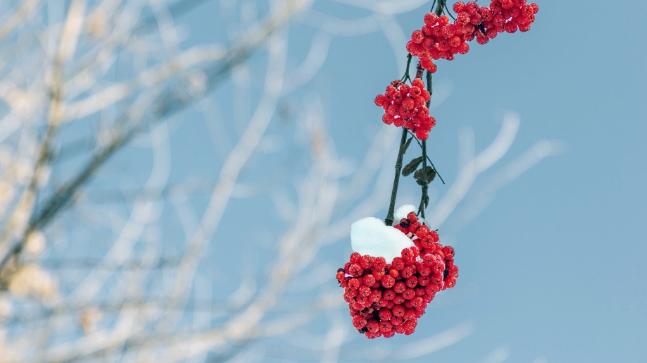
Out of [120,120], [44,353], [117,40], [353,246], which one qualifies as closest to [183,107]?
[120,120]

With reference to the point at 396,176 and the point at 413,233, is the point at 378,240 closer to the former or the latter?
the point at 413,233

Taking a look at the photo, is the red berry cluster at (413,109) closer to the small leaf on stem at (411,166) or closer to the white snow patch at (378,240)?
the small leaf on stem at (411,166)

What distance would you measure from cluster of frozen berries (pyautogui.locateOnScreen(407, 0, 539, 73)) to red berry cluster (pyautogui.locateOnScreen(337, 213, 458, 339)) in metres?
0.41

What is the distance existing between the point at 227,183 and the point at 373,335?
9.84 ft

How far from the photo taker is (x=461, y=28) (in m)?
1.39

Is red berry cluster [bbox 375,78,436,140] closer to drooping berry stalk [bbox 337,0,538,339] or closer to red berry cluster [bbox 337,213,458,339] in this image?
drooping berry stalk [bbox 337,0,538,339]

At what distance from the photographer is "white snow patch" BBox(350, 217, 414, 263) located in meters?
1.35

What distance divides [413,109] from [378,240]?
306 mm

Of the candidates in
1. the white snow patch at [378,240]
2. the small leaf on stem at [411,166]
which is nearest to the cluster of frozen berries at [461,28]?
the small leaf on stem at [411,166]

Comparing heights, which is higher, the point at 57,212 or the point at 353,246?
the point at 57,212

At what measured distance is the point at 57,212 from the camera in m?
3.11

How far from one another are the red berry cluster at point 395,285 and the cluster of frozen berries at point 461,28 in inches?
16.0

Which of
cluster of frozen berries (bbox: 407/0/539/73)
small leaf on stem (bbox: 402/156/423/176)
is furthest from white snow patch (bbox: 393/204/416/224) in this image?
cluster of frozen berries (bbox: 407/0/539/73)

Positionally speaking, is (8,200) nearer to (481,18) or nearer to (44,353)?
(44,353)
